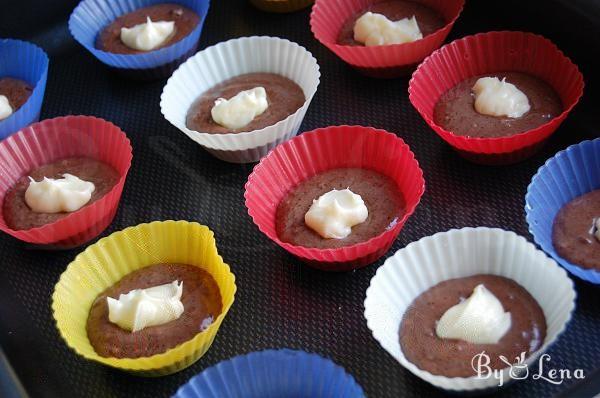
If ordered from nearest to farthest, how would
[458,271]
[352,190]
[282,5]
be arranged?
[458,271], [352,190], [282,5]

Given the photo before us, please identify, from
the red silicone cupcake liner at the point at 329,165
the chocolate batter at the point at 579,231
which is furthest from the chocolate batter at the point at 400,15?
the chocolate batter at the point at 579,231

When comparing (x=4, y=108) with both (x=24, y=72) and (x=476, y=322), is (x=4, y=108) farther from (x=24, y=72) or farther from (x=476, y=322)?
(x=476, y=322)

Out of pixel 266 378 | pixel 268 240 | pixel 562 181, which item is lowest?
pixel 268 240

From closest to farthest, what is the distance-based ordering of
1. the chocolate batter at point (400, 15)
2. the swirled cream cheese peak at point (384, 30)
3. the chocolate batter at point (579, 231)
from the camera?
the chocolate batter at point (579, 231), the swirled cream cheese peak at point (384, 30), the chocolate batter at point (400, 15)

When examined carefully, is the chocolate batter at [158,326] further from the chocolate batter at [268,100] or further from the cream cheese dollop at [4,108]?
the cream cheese dollop at [4,108]

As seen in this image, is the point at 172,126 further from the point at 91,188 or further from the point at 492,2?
the point at 492,2

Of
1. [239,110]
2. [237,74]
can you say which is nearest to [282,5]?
[237,74]
